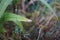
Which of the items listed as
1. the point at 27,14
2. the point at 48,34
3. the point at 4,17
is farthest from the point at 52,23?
the point at 4,17

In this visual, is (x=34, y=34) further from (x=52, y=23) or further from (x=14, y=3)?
(x=14, y=3)

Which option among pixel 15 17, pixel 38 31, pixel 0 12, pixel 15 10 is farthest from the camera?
pixel 15 10

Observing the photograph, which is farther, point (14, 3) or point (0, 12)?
point (14, 3)

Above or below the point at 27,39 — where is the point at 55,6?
above

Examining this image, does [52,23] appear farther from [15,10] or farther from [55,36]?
[15,10]

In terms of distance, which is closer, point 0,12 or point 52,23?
point 0,12

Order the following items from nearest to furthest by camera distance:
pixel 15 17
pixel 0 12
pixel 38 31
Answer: pixel 0 12, pixel 15 17, pixel 38 31

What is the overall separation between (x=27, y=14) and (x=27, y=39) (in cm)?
28

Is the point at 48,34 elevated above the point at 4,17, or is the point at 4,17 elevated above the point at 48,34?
the point at 4,17

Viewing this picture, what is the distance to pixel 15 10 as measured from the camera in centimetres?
120

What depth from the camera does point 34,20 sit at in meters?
1.20

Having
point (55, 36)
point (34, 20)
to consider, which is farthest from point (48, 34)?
point (34, 20)

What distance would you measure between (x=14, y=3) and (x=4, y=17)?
0.30 meters

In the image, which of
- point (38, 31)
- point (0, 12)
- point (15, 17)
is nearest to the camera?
point (0, 12)
